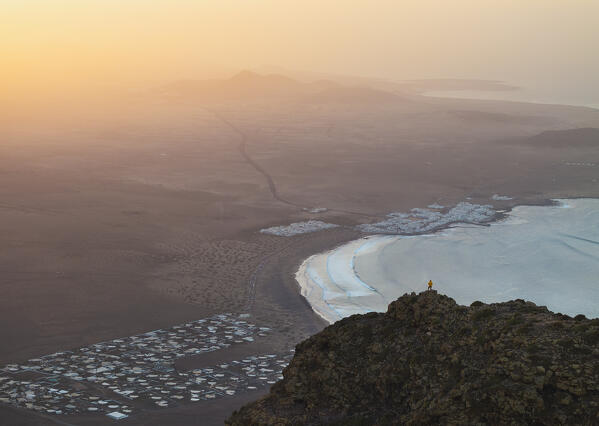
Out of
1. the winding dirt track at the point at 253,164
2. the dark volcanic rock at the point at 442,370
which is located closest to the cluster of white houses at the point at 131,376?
the dark volcanic rock at the point at 442,370

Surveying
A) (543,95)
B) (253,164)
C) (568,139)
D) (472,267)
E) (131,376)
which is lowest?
(472,267)

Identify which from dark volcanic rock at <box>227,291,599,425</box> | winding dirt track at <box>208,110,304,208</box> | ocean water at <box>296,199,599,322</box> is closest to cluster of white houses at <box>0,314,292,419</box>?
ocean water at <box>296,199,599,322</box>

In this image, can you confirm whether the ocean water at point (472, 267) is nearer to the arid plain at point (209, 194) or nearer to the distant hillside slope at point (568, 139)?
the arid plain at point (209, 194)

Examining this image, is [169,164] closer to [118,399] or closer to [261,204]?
[261,204]

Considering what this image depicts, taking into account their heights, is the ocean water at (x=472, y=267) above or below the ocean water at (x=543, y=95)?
below

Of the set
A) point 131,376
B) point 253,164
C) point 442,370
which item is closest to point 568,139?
point 253,164

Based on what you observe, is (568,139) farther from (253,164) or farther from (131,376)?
(131,376)

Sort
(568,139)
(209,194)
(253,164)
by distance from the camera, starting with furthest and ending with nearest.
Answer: (568,139)
(253,164)
(209,194)
